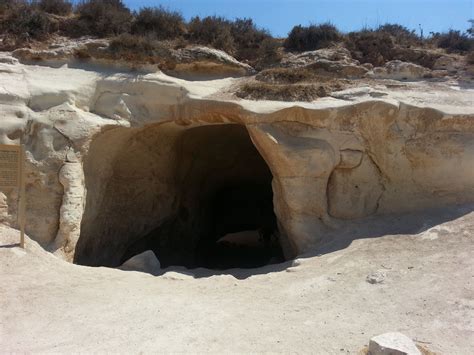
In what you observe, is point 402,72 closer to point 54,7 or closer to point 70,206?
point 70,206

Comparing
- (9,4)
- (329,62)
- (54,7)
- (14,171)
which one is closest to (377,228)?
(329,62)

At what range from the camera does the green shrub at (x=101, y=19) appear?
28.0ft

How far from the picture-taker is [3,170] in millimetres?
5773

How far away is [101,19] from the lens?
8.66 metres

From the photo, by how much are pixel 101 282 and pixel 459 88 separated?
22.0 ft

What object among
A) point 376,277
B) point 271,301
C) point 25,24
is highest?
point 25,24

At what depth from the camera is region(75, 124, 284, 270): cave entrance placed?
809 cm

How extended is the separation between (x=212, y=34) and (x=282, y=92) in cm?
259

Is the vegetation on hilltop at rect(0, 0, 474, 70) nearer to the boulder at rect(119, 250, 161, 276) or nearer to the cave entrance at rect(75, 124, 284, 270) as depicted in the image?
the cave entrance at rect(75, 124, 284, 270)

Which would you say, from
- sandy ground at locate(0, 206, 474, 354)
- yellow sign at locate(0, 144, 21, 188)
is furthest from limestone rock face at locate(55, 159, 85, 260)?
yellow sign at locate(0, 144, 21, 188)

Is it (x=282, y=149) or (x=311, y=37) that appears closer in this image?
(x=282, y=149)

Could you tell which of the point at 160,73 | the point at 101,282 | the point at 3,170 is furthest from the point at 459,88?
the point at 3,170

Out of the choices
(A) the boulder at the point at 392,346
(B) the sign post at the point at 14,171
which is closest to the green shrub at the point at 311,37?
(B) the sign post at the point at 14,171

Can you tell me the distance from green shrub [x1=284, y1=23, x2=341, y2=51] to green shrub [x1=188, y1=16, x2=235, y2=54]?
1.31 m
